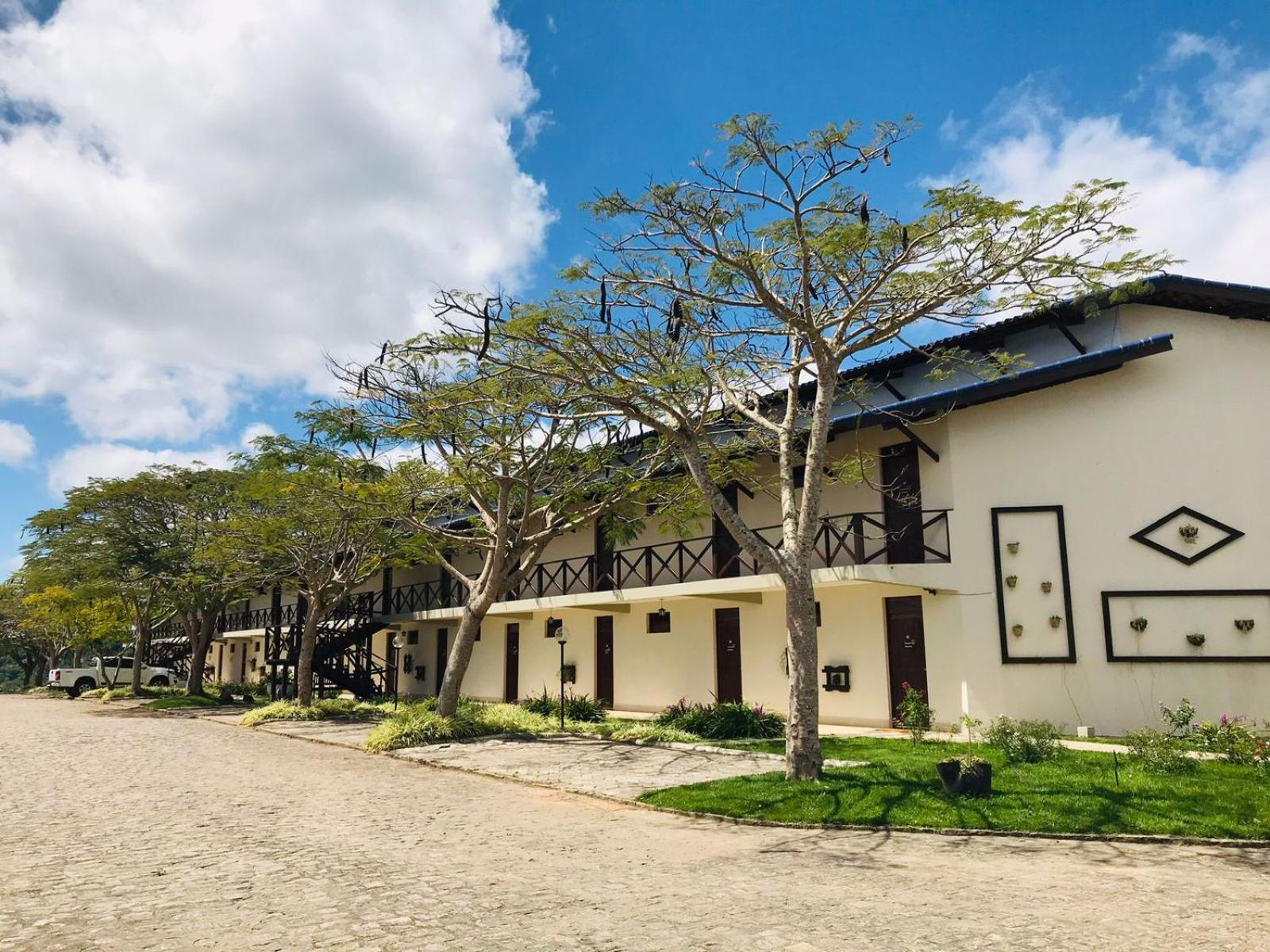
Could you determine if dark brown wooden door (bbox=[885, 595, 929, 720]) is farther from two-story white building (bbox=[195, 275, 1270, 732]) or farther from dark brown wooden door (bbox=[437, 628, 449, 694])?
dark brown wooden door (bbox=[437, 628, 449, 694])

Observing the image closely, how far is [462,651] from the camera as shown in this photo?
1838 cm

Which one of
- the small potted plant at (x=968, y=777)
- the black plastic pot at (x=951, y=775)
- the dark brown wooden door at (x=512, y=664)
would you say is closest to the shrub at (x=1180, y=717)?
the small potted plant at (x=968, y=777)

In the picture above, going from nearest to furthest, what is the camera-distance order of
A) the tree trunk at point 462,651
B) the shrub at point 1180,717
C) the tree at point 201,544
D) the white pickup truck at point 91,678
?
the shrub at point 1180,717 < the tree trunk at point 462,651 < the tree at point 201,544 < the white pickup truck at point 91,678

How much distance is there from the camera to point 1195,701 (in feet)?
47.6

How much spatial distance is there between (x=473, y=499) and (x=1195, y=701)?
45.3 feet

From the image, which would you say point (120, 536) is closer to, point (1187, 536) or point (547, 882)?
point (547, 882)

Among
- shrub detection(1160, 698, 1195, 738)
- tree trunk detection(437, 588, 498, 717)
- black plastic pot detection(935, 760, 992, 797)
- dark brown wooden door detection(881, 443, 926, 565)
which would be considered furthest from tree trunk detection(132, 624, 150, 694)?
shrub detection(1160, 698, 1195, 738)

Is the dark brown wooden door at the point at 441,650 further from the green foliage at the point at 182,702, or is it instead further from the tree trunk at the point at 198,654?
the tree trunk at the point at 198,654

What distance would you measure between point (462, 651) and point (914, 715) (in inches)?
365

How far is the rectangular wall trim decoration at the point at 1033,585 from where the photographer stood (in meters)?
15.3

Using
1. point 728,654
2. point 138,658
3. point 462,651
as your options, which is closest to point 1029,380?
point 728,654

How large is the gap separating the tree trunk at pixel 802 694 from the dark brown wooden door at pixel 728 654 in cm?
890

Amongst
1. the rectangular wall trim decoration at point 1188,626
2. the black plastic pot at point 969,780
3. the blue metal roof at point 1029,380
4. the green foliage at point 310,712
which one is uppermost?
the blue metal roof at point 1029,380

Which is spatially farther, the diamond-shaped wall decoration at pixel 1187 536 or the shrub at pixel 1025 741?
the diamond-shaped wall decoration at pixel 1187 536
